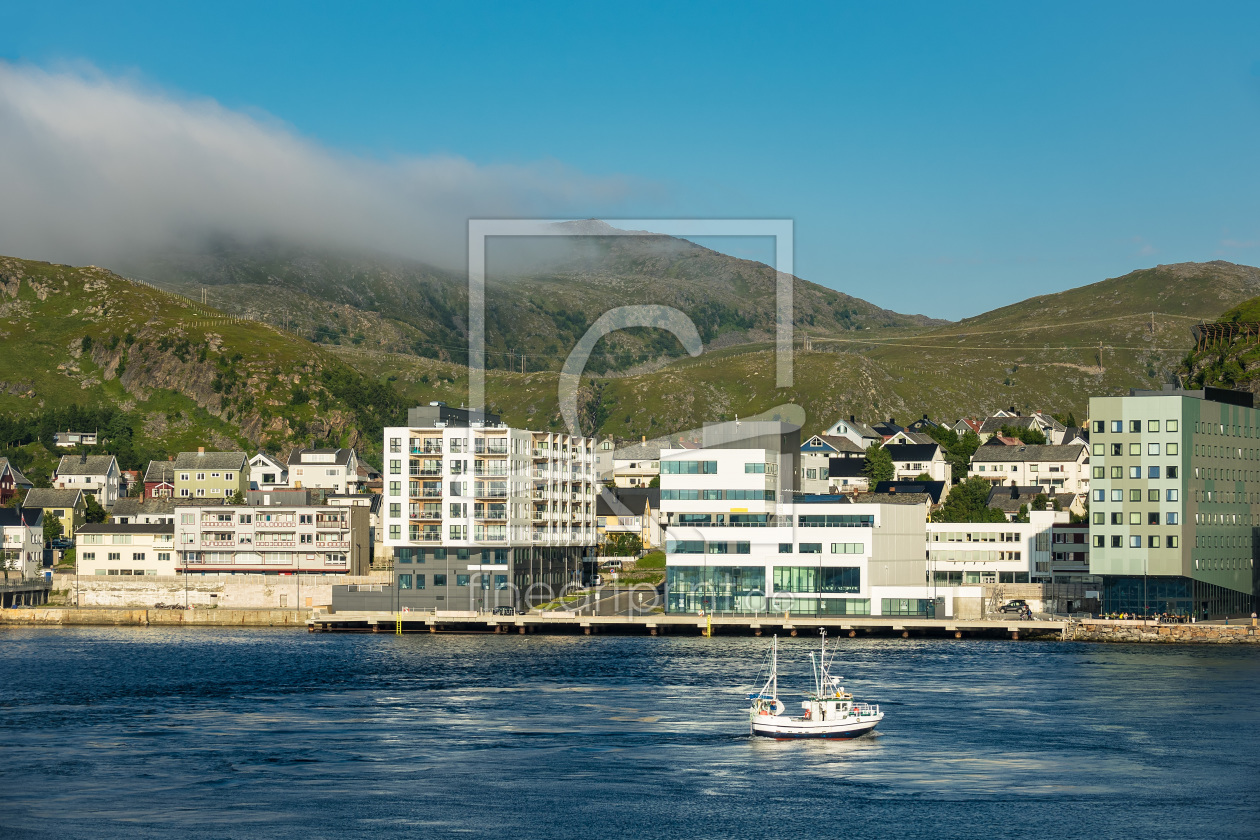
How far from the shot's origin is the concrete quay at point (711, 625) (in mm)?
139500

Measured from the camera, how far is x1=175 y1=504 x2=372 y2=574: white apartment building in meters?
170

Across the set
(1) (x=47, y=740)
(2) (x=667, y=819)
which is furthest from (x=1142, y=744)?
(1) (x=47, y=740)

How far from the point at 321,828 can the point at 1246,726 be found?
56102 mm

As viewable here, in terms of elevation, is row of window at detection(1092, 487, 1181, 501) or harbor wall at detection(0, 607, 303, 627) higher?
row of window at detection(1092, 487, 1181, 501)

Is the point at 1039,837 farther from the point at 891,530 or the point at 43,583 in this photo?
the point at 43,583

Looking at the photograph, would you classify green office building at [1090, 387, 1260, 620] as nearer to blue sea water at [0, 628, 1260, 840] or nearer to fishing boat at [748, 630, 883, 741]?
blue sea water at [0, 628, 1260, 840]

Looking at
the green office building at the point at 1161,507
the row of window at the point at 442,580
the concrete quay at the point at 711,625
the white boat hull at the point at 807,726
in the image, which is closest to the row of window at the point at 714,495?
the concrete quay at the point at 711,625

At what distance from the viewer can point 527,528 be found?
156 m

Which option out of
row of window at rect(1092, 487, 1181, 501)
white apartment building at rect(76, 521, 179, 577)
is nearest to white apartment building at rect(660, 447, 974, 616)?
row of window at rect(1092, 487, 1181, 501)

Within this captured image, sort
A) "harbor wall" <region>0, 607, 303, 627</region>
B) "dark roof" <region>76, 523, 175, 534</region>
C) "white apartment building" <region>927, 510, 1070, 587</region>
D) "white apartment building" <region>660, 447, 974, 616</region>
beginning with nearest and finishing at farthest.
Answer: "white apartment building" <region>660, 447, 974, 616</region>, "white apartment building" <region>927, 510, 1070, 587</region>, "harbor wall" <region>0, 607, 303, 627</region>, "dark roof" <region>76, 523, 175, 534</region>

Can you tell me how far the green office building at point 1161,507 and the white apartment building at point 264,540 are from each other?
85.7 m

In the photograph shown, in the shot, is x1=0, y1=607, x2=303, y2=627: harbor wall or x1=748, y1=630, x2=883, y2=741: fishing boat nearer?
x1=748, y1=630, x2=883, y2=741: fishing boat

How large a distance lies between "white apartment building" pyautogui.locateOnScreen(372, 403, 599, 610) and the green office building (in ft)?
183

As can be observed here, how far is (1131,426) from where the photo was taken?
14312 cm
